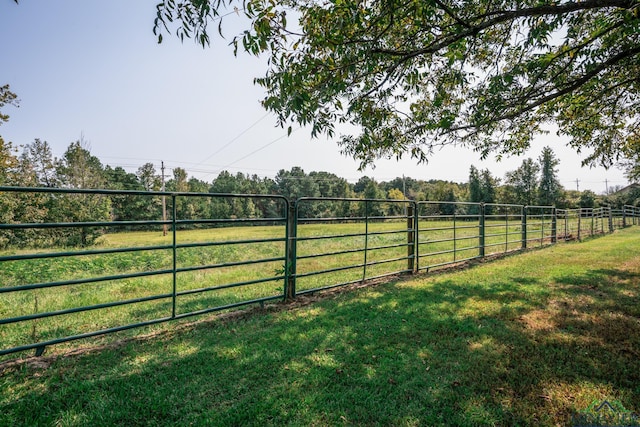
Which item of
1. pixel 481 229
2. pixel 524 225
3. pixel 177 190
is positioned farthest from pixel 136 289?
pixel 177 190

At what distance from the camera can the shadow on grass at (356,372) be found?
6.80 ft

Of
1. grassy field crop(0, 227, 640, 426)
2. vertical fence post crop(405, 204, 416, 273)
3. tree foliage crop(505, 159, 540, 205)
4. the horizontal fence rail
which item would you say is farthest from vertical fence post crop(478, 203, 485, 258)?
tree foliage crop(505, 159, 540, 205)

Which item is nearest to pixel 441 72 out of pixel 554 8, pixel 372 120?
pixel 372 120

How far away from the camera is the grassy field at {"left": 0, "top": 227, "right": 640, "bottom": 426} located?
2.08 metres

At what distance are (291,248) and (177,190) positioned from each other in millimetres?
49845

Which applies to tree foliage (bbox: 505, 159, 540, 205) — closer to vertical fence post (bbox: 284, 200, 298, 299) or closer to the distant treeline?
the distant treeline

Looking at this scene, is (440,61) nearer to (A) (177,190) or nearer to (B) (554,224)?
(B) (554,224)

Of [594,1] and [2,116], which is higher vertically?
[2,116]

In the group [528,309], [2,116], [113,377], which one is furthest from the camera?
[2,116]

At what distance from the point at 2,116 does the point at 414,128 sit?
576 inches

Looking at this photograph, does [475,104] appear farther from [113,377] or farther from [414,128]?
[113,377]

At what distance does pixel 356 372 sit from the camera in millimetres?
2602

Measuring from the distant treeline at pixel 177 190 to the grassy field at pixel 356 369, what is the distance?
2.42 m

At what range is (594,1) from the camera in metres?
3.04
